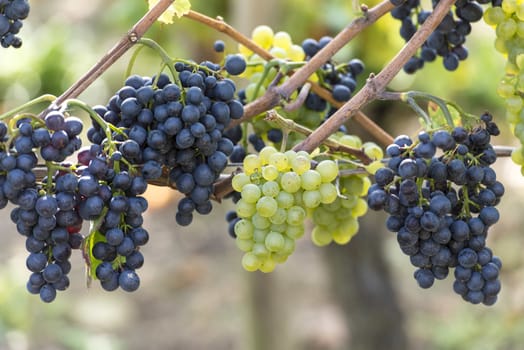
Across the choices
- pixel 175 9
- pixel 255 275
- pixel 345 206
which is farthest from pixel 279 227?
pixel 255 275

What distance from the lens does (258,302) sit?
3.07 m

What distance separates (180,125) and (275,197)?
0.41ft

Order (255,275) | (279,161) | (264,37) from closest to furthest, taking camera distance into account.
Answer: (279,161)
(264,37)
(255,275)

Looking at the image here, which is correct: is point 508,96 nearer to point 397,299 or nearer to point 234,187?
point 234,187

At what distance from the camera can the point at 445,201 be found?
2.40 feet

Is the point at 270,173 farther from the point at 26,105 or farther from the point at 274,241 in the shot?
the point at 26,105

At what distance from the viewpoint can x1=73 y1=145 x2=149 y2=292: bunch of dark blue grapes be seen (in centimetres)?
67

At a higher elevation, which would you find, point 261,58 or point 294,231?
point 261,58

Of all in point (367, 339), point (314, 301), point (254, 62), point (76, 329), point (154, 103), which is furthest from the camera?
point (314, 301)

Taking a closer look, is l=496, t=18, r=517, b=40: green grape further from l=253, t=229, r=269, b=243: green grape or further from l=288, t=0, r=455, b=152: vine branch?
l=253, t=229, r=269, b=243: green grape

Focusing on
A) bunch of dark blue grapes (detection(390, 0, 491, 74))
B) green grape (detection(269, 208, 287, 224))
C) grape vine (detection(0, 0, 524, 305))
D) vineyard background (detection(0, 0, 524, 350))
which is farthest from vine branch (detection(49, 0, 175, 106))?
vineyard background (detection(0, 0, 524, 350))

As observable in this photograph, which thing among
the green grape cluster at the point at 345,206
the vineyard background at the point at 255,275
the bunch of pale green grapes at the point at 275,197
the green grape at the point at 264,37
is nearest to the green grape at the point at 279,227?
the bunch of pale green grapes at the point at 275,197

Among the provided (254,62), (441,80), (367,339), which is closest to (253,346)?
(367,339)

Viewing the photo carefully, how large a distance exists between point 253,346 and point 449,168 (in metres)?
2.53
